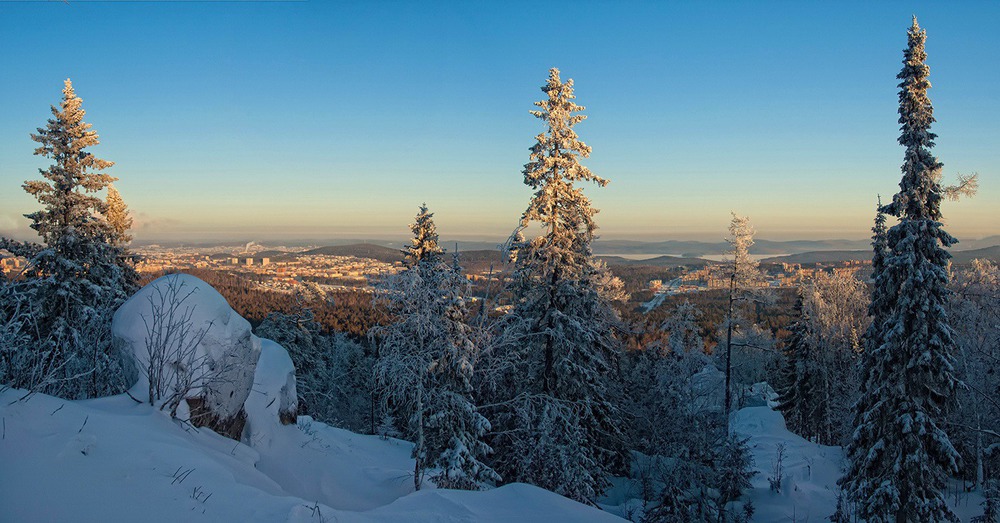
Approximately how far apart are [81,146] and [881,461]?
27575 millimetres

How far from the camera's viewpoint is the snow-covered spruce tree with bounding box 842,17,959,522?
13398 millimetres

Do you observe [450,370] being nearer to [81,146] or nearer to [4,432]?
[4,432]

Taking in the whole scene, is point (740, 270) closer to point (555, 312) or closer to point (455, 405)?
point (555, 312)

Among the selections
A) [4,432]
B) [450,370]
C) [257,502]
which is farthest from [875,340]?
[4,432]

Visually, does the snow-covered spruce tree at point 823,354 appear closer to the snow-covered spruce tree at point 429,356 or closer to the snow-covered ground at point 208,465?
the snow-covered ground at point 208,465

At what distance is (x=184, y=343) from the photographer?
26.7 feet

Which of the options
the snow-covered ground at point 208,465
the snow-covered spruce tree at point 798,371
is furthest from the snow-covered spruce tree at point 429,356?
the snow-covered spruce tree at point 798,371

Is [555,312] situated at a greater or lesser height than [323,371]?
greater

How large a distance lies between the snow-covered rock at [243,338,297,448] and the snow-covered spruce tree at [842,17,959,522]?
15755 mm

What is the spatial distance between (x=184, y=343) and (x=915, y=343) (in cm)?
1720

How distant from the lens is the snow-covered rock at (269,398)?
10.1 meters

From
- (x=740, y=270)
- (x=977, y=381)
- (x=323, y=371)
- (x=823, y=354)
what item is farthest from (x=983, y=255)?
(x=323, y=371)

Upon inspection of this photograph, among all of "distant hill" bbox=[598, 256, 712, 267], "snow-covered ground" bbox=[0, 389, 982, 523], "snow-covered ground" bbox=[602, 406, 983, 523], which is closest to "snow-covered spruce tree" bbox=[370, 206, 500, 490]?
"snow-covered ground" bbox=[0, 389, 982, 523]

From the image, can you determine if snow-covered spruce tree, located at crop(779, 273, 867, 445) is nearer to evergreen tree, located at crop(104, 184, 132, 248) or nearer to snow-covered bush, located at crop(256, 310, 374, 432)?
snow-covered bush, located at crop(256, 310, 374, 432)
